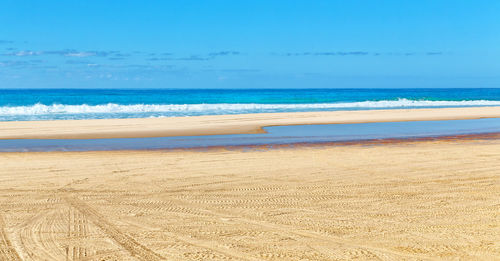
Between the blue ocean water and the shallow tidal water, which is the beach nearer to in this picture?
the shallow tidal water

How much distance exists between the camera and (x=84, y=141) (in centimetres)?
1719

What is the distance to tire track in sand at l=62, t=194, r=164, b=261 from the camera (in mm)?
5233

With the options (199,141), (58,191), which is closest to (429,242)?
(58,191)

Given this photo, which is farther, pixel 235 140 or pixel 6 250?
pixel 235 140

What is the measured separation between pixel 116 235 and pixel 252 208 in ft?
6.77

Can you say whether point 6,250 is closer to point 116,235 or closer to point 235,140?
point 116,235

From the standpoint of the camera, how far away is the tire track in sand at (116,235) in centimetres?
523

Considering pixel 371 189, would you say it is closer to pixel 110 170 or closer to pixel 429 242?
pixel 429 242

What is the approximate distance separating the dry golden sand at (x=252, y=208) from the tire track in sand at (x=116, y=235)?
1 cm

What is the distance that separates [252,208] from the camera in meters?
7.21

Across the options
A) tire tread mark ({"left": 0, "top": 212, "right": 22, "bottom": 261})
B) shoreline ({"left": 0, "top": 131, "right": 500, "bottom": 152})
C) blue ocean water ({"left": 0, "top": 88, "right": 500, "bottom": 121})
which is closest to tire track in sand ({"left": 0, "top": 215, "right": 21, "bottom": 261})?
tire tread mark ({"left": 0, "top": 212, "right": 22, "bottom": 261})

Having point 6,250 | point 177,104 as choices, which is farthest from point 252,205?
point 177,104

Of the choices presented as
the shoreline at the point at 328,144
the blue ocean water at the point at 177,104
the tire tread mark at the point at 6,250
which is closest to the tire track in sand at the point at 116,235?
the tire tread mark at the point at 6,250

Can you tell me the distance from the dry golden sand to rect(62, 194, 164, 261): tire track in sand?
0.01m
